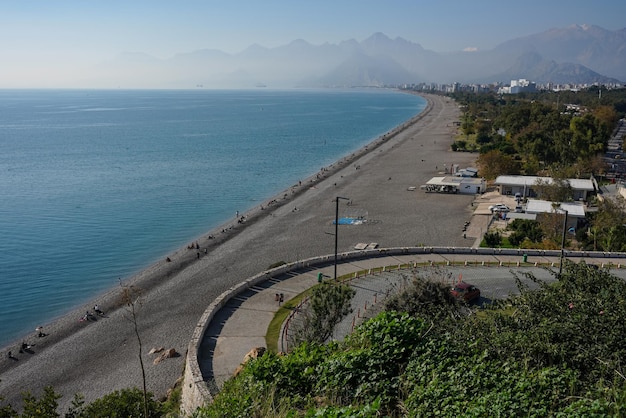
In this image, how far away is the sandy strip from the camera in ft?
76.2

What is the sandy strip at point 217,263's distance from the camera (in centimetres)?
2322

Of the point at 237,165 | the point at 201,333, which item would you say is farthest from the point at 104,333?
the point at 237,165

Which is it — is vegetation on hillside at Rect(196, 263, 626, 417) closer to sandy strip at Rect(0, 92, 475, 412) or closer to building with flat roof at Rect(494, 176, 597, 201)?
sandy strip at Rect(0, 92, 475, 412)

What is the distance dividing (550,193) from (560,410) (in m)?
40.7

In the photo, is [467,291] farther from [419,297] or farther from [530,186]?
[530,186]

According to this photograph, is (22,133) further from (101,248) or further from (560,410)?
(560,410)

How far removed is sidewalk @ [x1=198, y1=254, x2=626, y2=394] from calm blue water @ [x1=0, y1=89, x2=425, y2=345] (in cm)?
1486

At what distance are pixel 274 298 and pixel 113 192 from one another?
4462 cm

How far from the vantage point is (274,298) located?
77.6 feet

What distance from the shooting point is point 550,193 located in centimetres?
4481

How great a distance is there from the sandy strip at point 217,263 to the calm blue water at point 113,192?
3215 millimetres

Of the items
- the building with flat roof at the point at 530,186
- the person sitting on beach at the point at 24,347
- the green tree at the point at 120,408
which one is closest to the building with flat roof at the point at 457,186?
the building with flat roof at the point at 530,186

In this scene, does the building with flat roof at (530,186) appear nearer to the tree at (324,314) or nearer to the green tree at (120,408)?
the tree at (324,314)

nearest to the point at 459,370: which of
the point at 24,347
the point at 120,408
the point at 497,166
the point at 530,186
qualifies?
the point at 120,408
